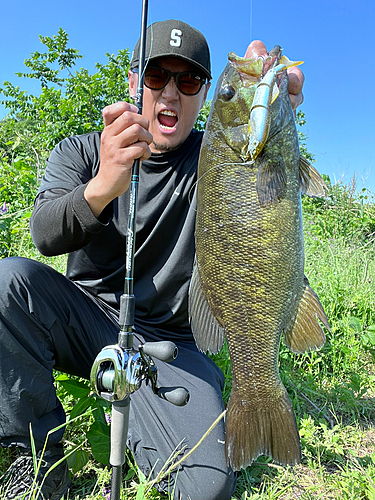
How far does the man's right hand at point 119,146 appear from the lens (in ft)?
5.35

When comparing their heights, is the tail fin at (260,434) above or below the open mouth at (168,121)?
below

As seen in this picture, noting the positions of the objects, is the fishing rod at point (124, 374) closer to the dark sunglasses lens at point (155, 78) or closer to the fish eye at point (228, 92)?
the fish eye at point (228, 92)

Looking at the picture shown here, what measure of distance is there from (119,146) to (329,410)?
218cm

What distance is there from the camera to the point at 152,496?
6.41 ft

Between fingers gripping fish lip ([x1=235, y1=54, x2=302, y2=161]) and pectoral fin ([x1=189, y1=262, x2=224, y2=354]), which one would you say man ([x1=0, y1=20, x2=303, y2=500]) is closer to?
fingers gripping fish lip ([x1=235, y1=54, x2=302, y2=161])

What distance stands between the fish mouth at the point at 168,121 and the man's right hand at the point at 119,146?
2.82ft

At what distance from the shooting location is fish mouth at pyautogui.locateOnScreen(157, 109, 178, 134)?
8.41ft

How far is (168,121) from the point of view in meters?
2.59

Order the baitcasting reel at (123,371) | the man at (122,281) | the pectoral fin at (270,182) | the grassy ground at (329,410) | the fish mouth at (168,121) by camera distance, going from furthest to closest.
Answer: the fish mouth at (168,121)
the grassy ground at (329,410)
the man at (122,281)
the pectoral fin at (270,182)
the baitcasting reel at (123,371)

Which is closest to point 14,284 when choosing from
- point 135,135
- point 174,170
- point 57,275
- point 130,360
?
point 57,275

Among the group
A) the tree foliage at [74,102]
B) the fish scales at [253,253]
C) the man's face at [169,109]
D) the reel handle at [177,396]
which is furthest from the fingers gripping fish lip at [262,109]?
the tree foliage at [74,102]

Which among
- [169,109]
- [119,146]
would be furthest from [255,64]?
[169,109]

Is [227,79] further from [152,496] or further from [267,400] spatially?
[152,496]

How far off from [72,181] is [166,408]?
4.48ft
